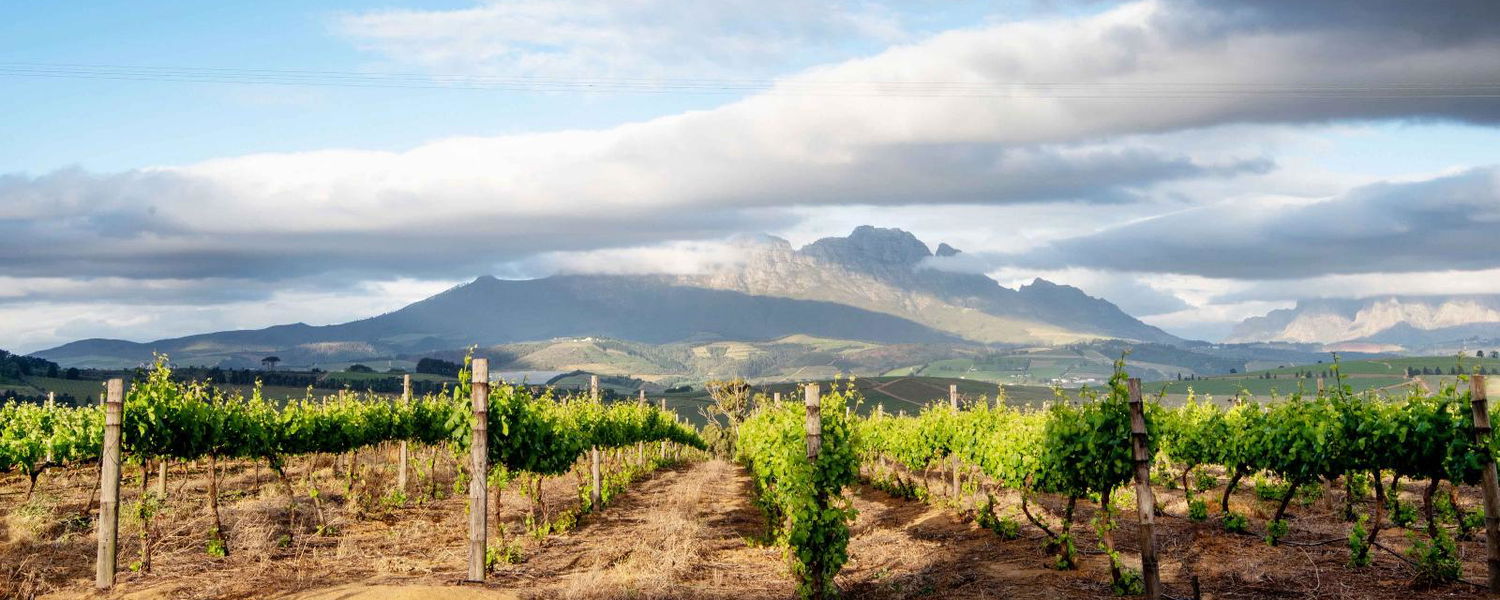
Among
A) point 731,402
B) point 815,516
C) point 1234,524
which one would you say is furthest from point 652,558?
point 731,402

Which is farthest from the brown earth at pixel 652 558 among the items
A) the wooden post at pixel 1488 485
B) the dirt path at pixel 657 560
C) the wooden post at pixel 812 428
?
the wooden post at pixel 812 428

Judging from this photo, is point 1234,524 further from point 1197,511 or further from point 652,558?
point 652,558

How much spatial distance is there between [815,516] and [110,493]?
9467 mm

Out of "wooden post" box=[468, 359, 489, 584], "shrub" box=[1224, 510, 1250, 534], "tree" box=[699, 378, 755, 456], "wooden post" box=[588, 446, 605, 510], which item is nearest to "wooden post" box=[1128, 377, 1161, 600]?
"shrub" box=[1224, 510, 1250, 534]

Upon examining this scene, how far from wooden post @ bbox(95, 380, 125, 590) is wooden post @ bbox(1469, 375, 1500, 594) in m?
17.2

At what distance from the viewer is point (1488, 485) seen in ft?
42.1

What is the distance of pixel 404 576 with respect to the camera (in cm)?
1504

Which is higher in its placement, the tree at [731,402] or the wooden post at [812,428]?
the wooden post at [812,428]

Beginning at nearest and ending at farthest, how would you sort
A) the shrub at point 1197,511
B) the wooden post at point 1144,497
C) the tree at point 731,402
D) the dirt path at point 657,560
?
the wooden post at point 1144,497
the dirt path at point 657,560
the shrub at point 1197,511
the tree at point 731,402

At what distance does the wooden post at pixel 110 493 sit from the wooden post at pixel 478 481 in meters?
4.48

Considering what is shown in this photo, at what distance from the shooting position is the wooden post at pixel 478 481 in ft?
47.0

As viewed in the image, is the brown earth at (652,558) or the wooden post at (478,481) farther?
the wooden post at (478,481)

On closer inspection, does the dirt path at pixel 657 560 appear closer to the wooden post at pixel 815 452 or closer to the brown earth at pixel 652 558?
the brown earth at pixel 652 558

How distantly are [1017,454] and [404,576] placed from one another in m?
9.68
